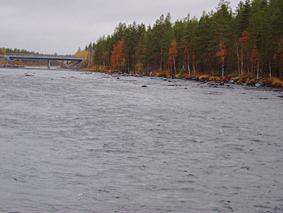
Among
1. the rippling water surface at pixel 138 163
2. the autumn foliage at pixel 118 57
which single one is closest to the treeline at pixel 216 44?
the autumn foliage at pixel 118 57

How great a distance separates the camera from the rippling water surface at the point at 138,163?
10086mm

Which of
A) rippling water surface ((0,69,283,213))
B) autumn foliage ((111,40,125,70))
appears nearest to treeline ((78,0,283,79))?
autumn foliage ((111,40,125,70))

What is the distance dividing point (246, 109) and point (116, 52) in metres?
107

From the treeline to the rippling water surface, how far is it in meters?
41.6

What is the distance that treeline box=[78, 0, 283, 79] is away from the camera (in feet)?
208

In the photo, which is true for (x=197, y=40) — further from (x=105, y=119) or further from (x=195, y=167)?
(x=195, y=167)

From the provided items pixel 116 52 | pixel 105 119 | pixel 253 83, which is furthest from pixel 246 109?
pixel 116 52

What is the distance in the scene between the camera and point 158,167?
1323 cm

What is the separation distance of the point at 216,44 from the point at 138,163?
72.5m

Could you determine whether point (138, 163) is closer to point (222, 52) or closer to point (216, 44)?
point (222, 52)

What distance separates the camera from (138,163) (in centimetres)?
1367

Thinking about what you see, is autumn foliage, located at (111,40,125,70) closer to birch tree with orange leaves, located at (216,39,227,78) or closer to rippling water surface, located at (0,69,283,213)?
birch tree with orange leaves, located at (216,39,227,78)

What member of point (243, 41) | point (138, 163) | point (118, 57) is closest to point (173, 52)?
point (243, 41)

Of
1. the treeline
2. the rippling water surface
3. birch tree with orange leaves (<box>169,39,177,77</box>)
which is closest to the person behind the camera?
the rippling water surface
